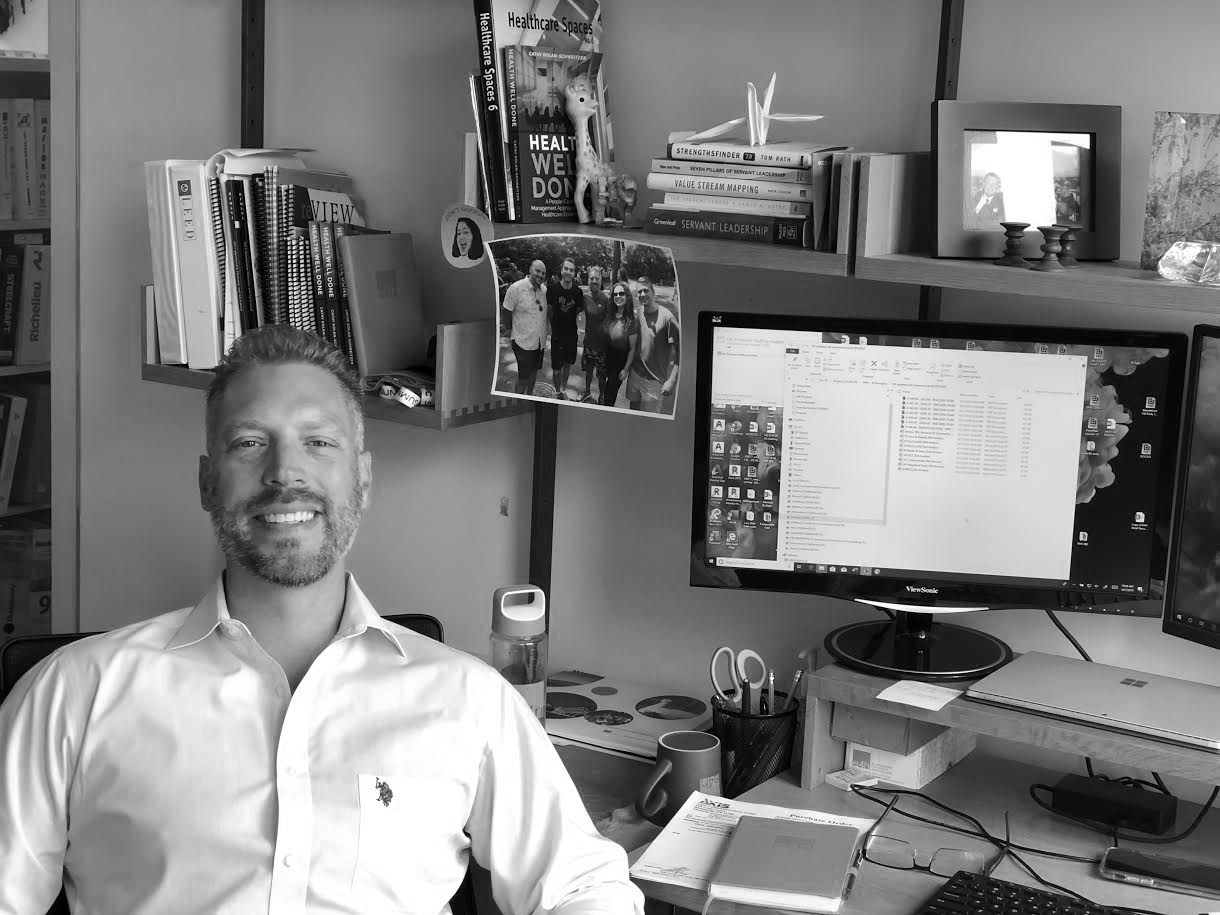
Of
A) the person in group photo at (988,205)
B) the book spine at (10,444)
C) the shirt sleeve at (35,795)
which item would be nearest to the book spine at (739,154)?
the person in group photo at (988,205)

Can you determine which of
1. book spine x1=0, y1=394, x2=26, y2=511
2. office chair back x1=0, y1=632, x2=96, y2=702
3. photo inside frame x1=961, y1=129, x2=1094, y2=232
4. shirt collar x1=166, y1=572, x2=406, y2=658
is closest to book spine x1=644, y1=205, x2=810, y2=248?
photo inside frame x1=961, y1=129, x2=1094, y2=232

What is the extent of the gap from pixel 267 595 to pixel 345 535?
0.10 metres

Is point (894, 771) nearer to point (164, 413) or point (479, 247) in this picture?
point (479, 247)

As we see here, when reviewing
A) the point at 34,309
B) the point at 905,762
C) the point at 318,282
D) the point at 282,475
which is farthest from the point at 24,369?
the point at 905,762

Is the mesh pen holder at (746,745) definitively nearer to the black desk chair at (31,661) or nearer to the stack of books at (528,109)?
the black desk chair at (31,661)

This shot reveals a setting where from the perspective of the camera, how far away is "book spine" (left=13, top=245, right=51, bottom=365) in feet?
9.54

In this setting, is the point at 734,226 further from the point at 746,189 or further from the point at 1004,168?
the point at 1004,168

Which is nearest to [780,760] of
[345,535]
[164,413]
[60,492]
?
[345,535]

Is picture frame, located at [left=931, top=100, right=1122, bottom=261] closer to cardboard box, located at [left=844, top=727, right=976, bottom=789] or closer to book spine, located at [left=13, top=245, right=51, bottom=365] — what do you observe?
cardboard box, located at [left=844, top=727, right=976, bottom=789]

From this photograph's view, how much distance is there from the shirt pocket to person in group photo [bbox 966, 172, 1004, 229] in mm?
888

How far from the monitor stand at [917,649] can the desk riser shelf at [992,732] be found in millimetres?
20

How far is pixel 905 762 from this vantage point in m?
1.81

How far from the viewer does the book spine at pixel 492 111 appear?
1.91m

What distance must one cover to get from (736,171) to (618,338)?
30 cm
